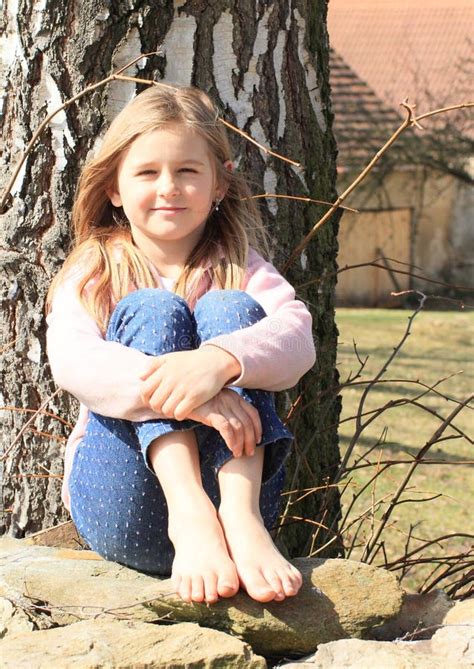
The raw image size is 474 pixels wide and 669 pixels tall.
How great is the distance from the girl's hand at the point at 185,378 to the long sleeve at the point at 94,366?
36 millimetres

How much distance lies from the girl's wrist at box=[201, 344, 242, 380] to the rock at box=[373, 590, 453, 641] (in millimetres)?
623

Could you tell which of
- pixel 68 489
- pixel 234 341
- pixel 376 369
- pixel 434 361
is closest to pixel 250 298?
pixel 234 341

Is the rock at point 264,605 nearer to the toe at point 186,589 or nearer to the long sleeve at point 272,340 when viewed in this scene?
the toe at point 186,589

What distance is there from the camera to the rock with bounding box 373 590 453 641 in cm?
242

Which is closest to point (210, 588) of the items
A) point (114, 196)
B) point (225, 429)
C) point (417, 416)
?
point (225, 429)

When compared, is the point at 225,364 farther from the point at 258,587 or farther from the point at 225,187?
the point at 225,187

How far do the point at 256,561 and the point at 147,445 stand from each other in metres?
0.32

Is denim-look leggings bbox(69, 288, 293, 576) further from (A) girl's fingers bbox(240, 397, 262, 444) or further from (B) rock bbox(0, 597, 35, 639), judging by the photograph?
(B) rock bbox(0, 597, 35, 639)

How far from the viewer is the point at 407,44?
21.5 metres

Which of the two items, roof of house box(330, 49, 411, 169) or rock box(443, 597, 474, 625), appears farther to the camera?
roof of house box(330, 49, 411, 169)

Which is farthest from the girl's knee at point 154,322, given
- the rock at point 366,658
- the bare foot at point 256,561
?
the rock at point 366,658

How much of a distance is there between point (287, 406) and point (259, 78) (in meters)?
0.91

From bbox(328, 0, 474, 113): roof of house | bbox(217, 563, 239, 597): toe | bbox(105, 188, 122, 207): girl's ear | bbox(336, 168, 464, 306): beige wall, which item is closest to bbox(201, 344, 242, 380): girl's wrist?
bbox(217, 563, 239, 597): toe

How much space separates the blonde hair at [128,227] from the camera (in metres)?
2.61
